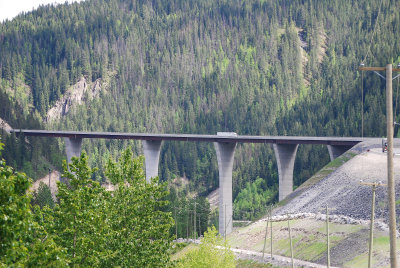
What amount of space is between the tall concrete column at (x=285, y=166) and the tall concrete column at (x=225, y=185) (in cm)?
1070

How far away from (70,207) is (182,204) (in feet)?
378

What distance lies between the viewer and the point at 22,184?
23.7 metres

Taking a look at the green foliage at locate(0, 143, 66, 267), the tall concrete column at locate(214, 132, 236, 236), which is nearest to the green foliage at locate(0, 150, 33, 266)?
the green foliage at locate(0, 143, 66, 267)

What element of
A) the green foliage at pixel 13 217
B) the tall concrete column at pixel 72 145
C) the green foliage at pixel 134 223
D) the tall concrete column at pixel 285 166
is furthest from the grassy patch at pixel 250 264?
the tall concrete column at pixel 72 145

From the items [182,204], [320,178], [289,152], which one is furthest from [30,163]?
[320,178]

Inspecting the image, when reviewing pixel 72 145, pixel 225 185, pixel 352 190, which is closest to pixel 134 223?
pixel 352 190

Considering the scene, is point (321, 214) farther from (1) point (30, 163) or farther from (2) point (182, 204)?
(1) point (30, 163)

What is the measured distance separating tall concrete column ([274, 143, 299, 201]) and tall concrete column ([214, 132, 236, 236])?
10.7 m

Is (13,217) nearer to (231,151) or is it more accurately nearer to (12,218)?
(12,218)

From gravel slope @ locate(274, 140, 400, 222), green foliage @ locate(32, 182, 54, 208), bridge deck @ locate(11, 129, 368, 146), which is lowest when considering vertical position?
green foliage @ locate(32, 182, 54, 208)

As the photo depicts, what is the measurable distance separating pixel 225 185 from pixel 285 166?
40.2 feet

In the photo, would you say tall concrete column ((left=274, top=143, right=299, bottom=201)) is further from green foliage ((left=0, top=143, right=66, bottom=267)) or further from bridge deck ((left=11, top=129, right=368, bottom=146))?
green foliage ((left=0, top=143, right=66, bottom=267))

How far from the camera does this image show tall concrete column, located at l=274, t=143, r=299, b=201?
129m

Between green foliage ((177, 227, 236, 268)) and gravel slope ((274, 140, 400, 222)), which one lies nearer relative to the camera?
green foliage ((177, 227, 236, 268))
